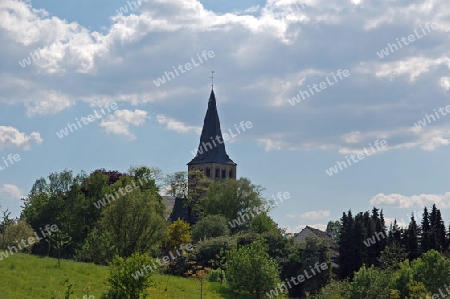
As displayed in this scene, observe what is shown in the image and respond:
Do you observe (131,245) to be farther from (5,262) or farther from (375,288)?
(375,288)

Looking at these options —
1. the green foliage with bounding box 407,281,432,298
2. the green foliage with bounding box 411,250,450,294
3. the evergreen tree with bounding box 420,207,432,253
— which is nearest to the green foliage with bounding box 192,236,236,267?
the green foliage with bounding box 411,250,450,294

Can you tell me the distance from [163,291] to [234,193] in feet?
138

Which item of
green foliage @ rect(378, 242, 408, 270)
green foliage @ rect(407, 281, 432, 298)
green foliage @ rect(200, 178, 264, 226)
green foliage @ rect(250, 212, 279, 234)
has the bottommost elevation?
green foliage @ rect(407, 281, 432, 298)

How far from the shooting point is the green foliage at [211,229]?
6272 cm

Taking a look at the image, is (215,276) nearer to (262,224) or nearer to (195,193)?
(262,224)

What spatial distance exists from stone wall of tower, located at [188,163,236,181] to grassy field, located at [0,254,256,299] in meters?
63.6

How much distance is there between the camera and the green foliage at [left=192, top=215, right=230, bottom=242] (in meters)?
62.7

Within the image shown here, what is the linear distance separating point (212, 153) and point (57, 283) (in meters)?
76.5

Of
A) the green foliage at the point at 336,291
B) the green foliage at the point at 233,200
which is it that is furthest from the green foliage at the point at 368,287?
the green foliage at the point at 233,200

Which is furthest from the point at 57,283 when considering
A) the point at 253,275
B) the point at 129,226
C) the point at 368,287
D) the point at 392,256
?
the point at 392,256

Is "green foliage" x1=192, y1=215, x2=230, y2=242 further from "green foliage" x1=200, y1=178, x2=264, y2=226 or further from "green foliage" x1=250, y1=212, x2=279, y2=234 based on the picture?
"green foliage" x1=200, y1=178, x2=264, y2=226

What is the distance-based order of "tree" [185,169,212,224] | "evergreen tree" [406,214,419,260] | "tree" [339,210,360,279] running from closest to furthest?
"evergreen tree" [406,214,419,260] < "tree" [339,210,360,279] < "tree" [185,169,212,224]

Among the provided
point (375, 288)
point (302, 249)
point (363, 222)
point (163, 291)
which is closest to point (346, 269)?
point (363, 222)

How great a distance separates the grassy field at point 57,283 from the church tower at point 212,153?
208ft
